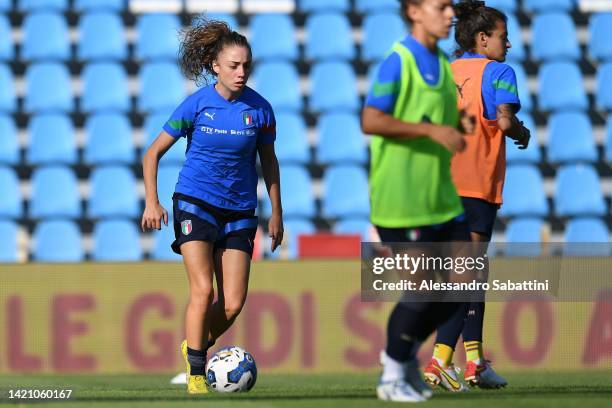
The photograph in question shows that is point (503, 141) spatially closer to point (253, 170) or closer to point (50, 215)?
point (253, 170)

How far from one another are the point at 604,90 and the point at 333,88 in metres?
3.33

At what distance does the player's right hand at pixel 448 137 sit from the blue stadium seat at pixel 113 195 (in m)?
8.26

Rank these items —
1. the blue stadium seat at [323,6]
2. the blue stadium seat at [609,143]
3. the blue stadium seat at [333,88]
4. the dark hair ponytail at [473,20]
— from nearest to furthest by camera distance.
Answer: the dark hair ponytail at [473,20], the blue stadium seat at [609,143], the blue stadium seat at [333,88], the blue stadium seat at [323,6]

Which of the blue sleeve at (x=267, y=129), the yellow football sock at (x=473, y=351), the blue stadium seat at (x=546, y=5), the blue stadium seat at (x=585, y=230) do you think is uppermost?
the blue stadium seat at (x=546, y=5)

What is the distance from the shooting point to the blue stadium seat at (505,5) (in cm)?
1512

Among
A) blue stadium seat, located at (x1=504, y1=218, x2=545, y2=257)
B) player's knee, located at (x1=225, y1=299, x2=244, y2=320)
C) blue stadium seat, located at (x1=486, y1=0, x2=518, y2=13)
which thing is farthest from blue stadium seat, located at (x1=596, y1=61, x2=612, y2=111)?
player's knee, located at (x1=225, y1=299, x2=244, y2=320)

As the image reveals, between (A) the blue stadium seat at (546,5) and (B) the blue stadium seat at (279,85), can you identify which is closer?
(B) the blue stadium seat at (279,85)

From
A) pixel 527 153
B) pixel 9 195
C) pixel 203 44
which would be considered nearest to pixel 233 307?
pixel 203 44

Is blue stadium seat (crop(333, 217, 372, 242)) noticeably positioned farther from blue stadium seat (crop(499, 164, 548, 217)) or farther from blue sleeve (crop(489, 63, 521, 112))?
blue sleeve (crop(489, 63, 521, 112))

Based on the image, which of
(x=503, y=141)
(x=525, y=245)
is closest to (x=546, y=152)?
(x=525, y=245)

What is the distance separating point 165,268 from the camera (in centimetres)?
1080

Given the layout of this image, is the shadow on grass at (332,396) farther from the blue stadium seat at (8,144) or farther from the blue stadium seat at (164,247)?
the blue stadium seat at (8,144)

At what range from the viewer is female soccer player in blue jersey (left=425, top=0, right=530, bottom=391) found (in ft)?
21.4

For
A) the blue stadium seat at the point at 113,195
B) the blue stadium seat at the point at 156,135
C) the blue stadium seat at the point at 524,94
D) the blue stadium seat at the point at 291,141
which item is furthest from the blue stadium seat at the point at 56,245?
the blue stadium seat at the point at 524,94
